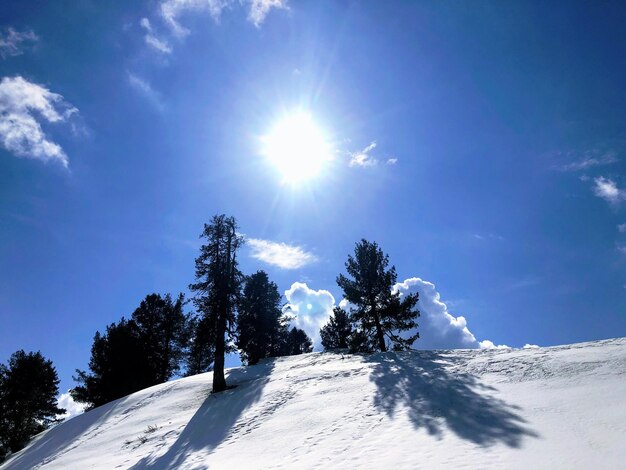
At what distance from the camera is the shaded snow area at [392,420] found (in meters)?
7.46

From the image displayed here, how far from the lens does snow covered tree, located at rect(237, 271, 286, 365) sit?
116ft

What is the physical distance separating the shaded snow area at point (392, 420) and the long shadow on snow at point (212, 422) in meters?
0.07

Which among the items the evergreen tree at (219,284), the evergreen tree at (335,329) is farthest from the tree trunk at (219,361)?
the evergreen tree at (335,329)

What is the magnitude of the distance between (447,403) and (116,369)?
3191cm

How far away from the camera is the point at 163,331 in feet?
120

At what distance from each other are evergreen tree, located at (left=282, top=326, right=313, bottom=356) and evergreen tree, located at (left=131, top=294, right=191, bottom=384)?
13.5 meters

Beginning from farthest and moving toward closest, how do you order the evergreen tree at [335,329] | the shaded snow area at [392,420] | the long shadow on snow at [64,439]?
1. the evergreen tree at [335,329]
2. the long shadow on snow at [64,439]
3. the shaded snow area at [392,420]

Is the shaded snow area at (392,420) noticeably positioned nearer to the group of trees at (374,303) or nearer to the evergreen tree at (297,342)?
the group of trees at (374,303)

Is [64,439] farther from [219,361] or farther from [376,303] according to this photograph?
[376,303]

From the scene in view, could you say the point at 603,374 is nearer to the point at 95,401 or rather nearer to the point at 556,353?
the point at 556,353

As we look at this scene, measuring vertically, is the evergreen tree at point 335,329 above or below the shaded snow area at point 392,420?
above

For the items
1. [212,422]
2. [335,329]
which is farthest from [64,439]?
[335,329]

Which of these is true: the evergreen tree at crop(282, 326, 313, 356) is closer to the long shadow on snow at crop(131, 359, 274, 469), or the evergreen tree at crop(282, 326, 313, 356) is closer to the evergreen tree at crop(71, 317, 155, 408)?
the evergreen tree at crop(71, 317, 155, 408)

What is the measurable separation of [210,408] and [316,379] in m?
5.13
